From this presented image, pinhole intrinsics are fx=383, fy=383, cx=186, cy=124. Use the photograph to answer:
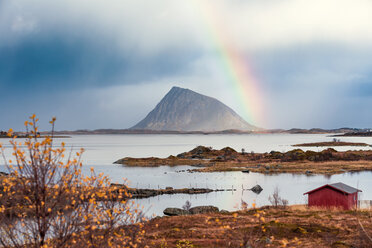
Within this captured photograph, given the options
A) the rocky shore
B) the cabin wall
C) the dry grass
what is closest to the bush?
the cabin wall

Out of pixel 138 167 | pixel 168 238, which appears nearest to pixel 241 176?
pixel 138 167

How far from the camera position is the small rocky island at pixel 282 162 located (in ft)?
300

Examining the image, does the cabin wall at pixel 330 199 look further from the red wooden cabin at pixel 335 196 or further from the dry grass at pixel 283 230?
the dry grass at pixel 283 230

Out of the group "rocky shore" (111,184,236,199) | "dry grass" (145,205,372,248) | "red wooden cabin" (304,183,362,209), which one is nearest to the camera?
"dry grass" (145,205,372,248)

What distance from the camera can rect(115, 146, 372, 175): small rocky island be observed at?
300ft

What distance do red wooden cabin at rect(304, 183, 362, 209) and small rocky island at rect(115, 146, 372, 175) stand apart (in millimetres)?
49938

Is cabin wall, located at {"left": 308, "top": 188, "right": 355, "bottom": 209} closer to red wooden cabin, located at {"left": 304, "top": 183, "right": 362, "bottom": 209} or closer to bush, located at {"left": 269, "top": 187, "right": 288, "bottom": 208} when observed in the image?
red wooden cabin, located at {"left": 304, "top": 183, "right": 362, "bottom": 209}

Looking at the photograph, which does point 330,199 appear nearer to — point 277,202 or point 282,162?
point 277,202

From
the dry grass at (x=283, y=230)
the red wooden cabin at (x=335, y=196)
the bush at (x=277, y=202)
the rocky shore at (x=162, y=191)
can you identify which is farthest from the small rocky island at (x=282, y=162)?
the dry grass at (x=283, y=230)

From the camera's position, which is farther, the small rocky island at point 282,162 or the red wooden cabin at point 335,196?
the small rocky island at point 282,162

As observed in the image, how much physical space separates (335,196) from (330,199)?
2.51ft

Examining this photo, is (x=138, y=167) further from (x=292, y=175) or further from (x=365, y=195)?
(x=365, y=195)

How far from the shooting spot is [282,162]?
10725cm

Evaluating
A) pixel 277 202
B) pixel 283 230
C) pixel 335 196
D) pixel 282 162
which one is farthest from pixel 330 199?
pixel 282 162
